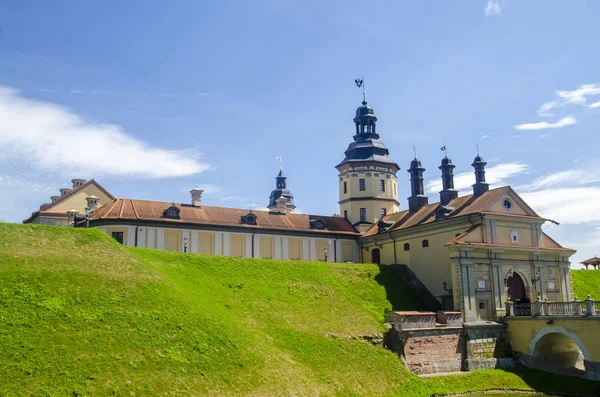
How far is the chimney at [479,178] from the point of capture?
43.2m

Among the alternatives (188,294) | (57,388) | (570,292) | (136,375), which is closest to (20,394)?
(57,388)

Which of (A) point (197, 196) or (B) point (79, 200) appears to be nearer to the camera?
(A) point (197, 196)

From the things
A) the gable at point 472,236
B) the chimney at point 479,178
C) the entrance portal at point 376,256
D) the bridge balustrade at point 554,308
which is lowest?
the bridge balustrade at point 554,308

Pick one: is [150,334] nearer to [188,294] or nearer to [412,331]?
[188,294]

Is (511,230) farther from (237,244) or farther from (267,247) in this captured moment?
(237,244)

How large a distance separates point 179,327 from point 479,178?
1090 inches

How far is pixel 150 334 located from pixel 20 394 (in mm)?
6308

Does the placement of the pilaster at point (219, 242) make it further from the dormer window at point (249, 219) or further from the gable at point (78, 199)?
the gable at point (78, 199)

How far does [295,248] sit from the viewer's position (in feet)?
158

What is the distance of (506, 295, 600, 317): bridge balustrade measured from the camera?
1233 inches

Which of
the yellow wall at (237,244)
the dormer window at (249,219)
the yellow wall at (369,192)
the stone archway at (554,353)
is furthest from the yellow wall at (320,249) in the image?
the stone archway at (554,353)

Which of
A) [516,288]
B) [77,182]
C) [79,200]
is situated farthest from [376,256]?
[77,182]

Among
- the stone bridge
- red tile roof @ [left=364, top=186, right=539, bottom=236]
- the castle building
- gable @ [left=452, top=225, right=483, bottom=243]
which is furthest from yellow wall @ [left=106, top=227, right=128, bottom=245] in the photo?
the stone bridge

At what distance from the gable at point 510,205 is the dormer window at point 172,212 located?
78.2ft
